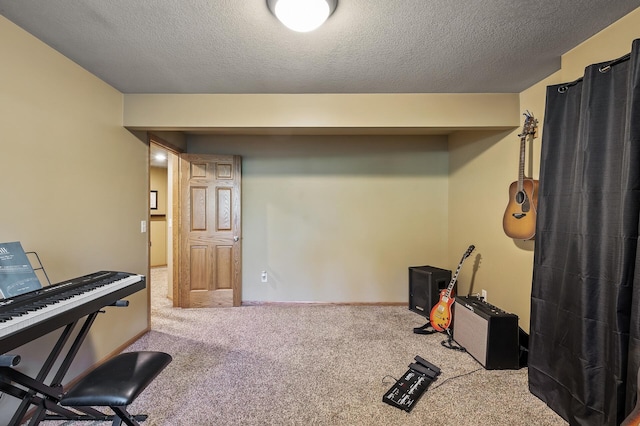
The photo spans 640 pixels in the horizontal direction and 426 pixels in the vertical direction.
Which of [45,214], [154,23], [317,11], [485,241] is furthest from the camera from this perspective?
[485,241]

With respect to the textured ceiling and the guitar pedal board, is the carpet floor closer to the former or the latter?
the guitar pedal board

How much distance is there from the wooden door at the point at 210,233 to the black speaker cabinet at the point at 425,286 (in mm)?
2198

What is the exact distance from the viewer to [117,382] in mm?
1176

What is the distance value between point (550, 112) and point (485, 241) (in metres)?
1.41

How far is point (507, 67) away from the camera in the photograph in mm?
1879

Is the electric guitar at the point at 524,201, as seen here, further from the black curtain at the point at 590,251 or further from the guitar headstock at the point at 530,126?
the black curtain at the point at 590,251

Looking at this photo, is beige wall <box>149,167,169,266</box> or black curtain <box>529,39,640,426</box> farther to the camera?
beige wall <box>149,167,169,266</box>

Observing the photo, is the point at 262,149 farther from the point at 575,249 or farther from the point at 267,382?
the point at 575,249

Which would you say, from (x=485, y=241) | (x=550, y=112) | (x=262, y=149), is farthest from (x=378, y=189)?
(x=550, y=112)

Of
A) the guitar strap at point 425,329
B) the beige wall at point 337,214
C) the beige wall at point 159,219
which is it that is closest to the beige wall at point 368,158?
the beige wall at point 337,214

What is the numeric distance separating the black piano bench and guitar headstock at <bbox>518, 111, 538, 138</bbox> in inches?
118

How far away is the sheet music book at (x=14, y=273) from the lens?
3.99 feet

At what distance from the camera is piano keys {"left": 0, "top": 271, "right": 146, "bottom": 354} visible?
983 mm

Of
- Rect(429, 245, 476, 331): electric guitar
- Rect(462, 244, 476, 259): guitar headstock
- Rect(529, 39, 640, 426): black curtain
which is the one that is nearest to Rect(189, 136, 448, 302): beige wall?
Rect(462, 244, 476, 259): guitar headstock
